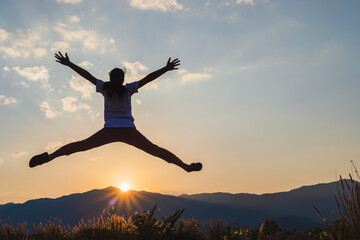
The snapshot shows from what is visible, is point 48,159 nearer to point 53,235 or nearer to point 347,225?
point 53,235

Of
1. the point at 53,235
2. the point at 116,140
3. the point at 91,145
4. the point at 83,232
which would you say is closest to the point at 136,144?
the point at 116,140

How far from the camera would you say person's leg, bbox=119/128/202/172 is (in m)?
6.43

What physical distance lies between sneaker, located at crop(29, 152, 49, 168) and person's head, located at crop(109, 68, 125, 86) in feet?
6.15

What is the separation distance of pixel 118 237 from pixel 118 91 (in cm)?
290

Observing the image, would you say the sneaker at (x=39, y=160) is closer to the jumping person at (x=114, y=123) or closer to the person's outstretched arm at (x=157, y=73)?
the jumping person at (x=114, y=123)

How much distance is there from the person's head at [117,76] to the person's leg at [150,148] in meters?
0.97

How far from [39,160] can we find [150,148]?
207 cm

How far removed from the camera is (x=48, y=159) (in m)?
6.48

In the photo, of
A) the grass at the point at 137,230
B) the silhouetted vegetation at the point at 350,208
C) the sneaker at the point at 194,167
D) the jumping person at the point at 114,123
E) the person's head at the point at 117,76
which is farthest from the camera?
the grass at the point at 137,230

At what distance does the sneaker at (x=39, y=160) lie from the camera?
6414mm

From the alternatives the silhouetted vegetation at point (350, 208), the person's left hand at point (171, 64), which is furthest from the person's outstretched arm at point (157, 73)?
the silhouetted vegetation at point (350, 208)

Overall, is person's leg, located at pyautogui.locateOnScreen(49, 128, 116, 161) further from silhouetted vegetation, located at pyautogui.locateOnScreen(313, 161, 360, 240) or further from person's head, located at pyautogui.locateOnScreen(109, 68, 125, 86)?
silhouetted vegetation, located at pyautogui.locateOnScreen(313, 161, 360, 240)

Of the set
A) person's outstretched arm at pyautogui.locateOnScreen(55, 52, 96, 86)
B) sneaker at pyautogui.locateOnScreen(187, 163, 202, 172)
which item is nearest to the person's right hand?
person's outstretched arm at pyautogui.locateOnScreen(55, 52, 96, 86)

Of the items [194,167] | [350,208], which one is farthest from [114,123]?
[350,208]
